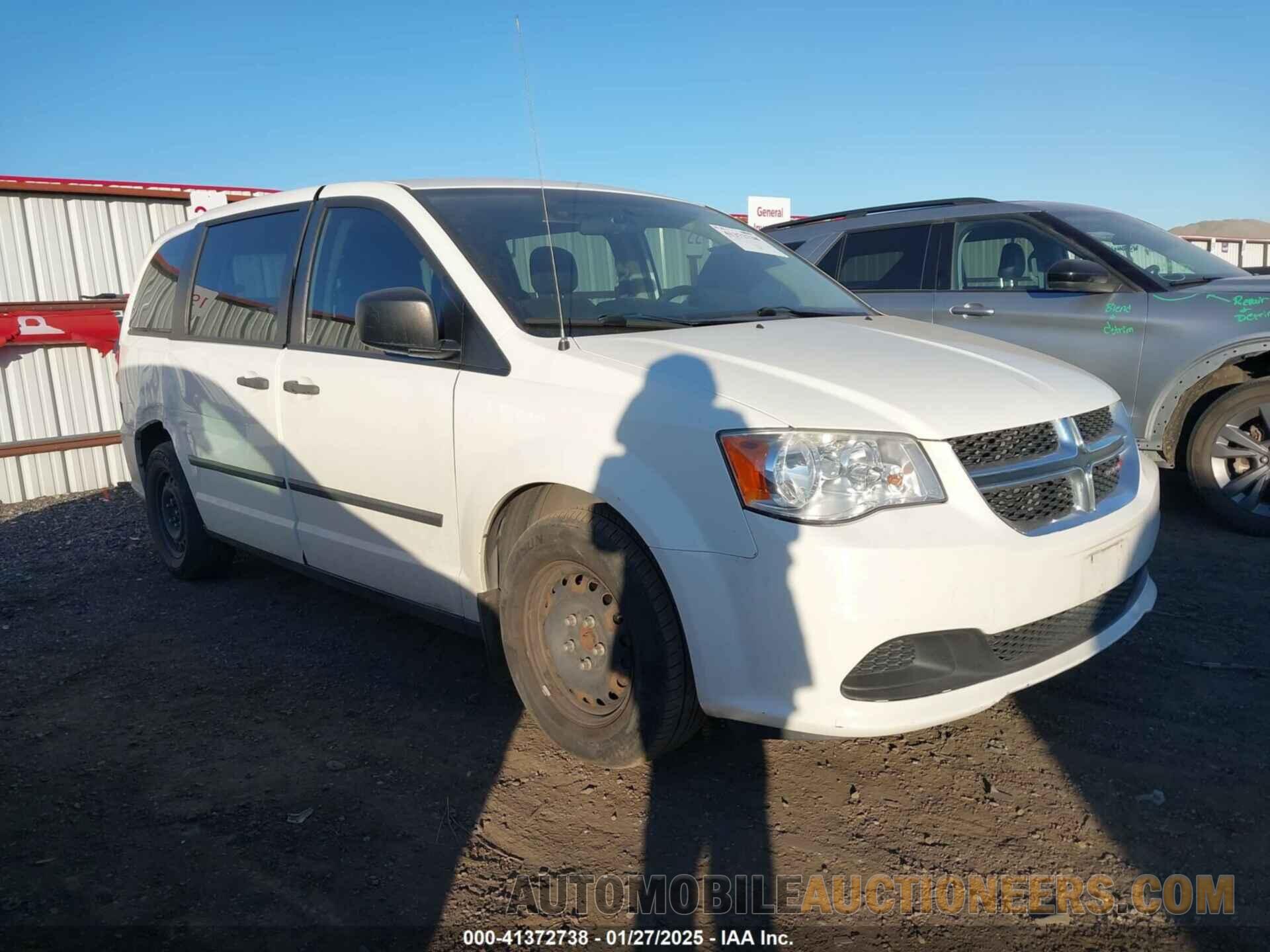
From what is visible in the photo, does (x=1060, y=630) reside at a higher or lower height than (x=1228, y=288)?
lower

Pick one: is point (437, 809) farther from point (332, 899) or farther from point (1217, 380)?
point (1217, 380)

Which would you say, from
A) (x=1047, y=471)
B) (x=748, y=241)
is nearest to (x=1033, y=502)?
(x=1047, y=471)

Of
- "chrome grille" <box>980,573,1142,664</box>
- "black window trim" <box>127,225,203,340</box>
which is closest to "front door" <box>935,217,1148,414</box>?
"chrome grille" <box>980,573,1142,664</box>

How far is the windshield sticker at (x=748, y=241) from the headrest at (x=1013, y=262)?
2.34m

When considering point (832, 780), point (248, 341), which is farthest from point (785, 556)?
point (248, 341)

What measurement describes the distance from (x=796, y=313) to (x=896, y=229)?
3282 millimetres

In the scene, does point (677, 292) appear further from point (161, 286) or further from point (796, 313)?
point (161, 286)

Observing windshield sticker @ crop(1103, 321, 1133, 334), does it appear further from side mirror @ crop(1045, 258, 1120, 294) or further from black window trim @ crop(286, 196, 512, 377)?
black window trim @ crop(286, 196, 512, 377)

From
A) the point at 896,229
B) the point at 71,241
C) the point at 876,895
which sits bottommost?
the point at 876,895

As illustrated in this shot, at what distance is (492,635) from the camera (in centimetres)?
328

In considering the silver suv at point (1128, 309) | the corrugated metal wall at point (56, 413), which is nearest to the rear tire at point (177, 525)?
the corrugated metal wall at point (56, 413)

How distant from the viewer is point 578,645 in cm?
299

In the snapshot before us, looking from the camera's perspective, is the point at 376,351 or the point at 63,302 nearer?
the point at 376,351

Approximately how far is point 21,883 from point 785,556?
2228 mm
